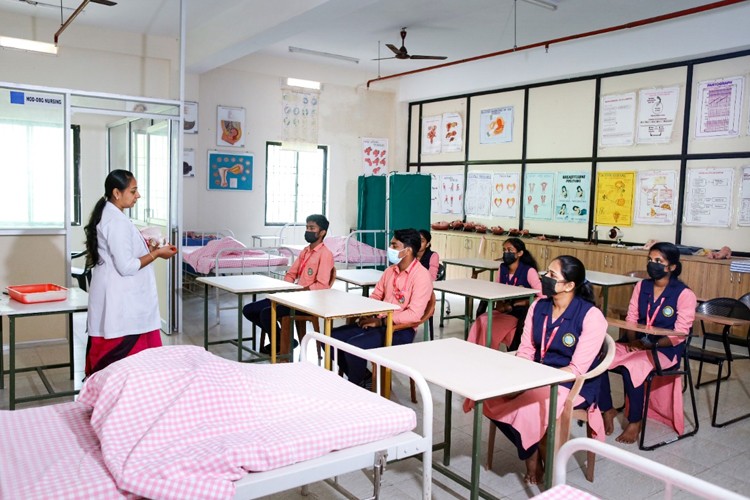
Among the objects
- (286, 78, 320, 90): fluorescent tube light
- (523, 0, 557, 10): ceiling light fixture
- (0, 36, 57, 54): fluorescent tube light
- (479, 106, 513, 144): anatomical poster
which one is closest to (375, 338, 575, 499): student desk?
(523, 0, 557, 10): ceiling light fixture

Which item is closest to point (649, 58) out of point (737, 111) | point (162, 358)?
point (737, 111)

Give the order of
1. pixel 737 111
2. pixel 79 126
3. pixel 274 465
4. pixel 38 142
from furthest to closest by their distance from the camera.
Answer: pixel 79 126
pixel 737 111
pixel 38 142
pixel 274 465

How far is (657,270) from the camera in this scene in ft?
13.4

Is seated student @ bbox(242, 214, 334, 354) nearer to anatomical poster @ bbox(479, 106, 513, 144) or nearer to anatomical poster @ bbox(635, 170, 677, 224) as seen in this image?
anatomical poster @ bbox(635, 170, 677, 224)

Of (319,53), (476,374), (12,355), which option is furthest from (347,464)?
(319,53)

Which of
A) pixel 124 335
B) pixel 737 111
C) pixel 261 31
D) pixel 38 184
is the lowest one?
pixel 124 335

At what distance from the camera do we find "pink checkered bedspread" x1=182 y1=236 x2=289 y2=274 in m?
7.15

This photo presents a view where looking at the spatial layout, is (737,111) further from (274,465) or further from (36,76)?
(36,76)

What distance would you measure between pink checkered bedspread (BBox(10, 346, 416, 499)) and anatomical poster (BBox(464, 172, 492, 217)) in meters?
7.49

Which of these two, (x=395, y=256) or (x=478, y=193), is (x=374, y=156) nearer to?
(x=478, y=193)

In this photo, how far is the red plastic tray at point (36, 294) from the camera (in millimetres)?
3941

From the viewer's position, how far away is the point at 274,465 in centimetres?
190

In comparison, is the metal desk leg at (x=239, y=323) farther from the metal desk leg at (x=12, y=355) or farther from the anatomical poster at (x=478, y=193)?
the anatomical poster at (x=478, y=193)

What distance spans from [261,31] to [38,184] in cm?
261
